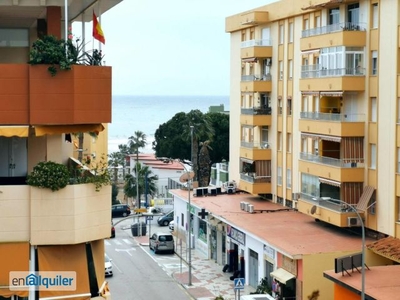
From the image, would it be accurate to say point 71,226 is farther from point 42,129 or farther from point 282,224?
point 282,224

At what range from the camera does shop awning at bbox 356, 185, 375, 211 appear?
38.7 m

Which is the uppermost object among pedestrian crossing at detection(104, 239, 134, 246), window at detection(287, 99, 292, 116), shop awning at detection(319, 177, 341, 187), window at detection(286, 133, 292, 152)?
window at detection(287, 99, 292, 116)

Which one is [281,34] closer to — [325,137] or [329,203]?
[325,137]

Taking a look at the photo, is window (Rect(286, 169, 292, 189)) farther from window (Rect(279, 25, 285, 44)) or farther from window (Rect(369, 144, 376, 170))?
window (Rect(369, 144, 376, 170))

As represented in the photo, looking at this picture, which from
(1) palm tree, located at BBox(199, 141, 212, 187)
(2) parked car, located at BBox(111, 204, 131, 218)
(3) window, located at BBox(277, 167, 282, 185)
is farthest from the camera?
(1) palm tree, located at BBox(199, 141, 212, 187)

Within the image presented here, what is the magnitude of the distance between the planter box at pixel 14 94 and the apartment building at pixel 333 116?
16.8 meters

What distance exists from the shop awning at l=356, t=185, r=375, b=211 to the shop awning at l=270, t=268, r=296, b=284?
416 cm

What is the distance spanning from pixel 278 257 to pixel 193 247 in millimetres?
19160

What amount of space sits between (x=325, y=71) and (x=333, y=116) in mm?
2041

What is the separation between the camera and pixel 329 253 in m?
36.8

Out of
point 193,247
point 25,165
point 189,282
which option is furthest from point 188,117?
point 25,165

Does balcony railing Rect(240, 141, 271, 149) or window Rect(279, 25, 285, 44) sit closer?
window Rect(279, 25, 285, 44)

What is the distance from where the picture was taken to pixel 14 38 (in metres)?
18.5

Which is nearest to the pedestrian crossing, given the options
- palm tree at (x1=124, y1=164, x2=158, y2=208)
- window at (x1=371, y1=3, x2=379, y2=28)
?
palm tree at (x1=124, y1=164, x2=158, y2=208)
